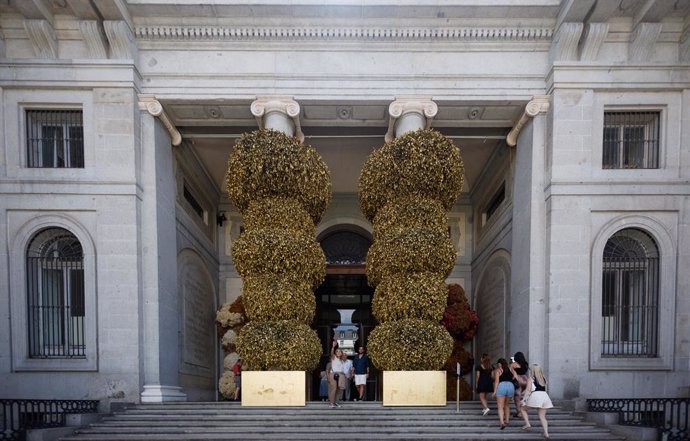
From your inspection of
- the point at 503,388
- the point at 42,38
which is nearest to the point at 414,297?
the point at 503,388

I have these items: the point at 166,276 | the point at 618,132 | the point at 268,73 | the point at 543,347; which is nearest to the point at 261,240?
the point at 166,276

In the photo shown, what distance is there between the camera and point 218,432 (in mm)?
9352

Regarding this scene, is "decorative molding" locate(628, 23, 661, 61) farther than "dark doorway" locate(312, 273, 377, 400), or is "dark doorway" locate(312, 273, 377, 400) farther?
"dark doorway" locate(312, 273, 377, 400)

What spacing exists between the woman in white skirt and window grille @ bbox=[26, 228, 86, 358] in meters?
9.69

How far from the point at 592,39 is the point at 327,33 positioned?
6.15 metres

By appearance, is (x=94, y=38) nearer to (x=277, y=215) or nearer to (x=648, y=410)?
(x=277, y=215)

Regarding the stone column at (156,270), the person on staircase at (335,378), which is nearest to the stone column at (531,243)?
the person on staircase at (335,378)

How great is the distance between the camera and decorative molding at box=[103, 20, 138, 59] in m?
11.3

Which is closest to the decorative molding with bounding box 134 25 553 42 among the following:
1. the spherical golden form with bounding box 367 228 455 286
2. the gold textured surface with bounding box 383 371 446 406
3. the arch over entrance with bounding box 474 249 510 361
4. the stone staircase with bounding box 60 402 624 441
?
the spherical golden form with bounding box 367 228 455 286

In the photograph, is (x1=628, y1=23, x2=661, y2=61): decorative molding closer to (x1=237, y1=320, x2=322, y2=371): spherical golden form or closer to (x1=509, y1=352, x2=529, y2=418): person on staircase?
(x1=509, y1=352, x2=529, y2=418): person on staircase

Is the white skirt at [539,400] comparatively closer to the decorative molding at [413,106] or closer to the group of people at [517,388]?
the group of people at [517,388]

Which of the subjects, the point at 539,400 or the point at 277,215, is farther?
the point at 277,215

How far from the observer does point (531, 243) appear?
11961 millimetres

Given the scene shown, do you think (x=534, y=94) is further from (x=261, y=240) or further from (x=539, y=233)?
(x=261, y=240)
